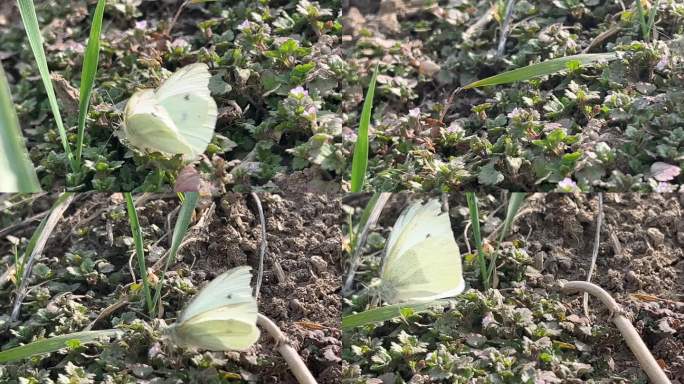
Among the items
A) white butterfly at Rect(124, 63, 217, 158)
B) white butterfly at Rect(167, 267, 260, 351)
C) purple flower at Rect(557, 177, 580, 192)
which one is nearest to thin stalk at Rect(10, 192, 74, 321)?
white butterfly at Rect(124, 63, 217, 158)

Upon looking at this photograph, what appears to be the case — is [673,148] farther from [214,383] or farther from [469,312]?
[214,383]

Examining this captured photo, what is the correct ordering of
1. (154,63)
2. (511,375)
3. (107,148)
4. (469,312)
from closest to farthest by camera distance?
(511,375)
(469,312)
(107,148)
(154,63)

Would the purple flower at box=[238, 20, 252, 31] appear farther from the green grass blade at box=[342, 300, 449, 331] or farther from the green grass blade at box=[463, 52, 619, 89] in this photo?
the green grass blade at box=[342, 300, 449, 331]

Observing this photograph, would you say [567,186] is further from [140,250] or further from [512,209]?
[140,250]

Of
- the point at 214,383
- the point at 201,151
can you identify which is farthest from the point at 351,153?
the point at 214,383

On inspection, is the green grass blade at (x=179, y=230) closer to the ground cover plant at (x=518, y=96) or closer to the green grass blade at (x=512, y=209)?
the ground cover plant at (x=518, y=96)

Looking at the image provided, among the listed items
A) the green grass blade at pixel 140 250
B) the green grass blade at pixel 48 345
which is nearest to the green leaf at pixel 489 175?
the green grass blade at pixel 140 250

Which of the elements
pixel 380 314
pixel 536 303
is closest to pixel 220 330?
pixel 380 314
